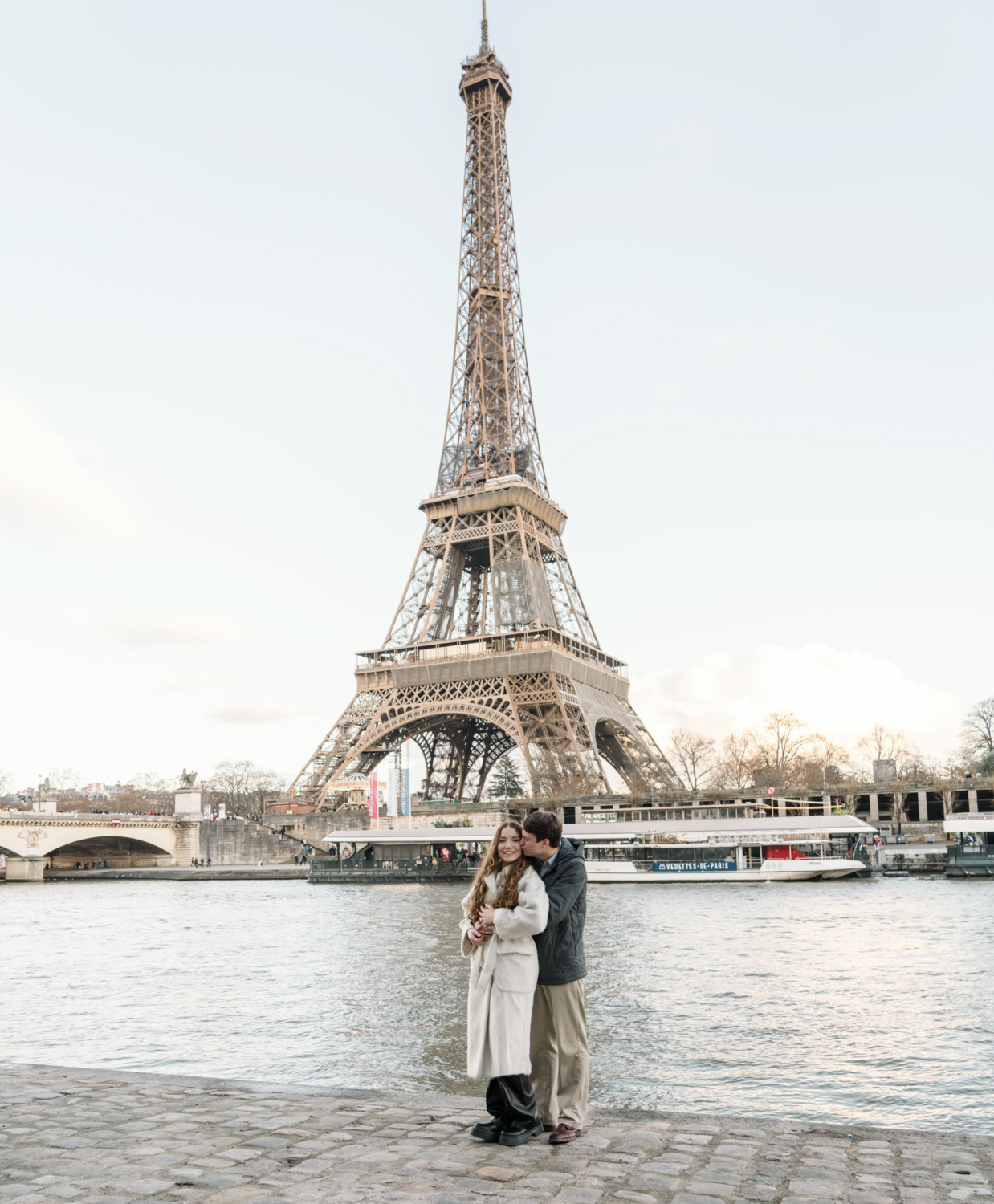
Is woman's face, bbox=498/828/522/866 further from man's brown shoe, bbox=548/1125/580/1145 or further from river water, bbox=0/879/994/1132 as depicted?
river water, bbox=0/879/994/1132

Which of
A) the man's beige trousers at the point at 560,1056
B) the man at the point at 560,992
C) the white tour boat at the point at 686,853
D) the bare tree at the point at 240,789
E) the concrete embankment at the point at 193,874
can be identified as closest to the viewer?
the man at the point at 560,992

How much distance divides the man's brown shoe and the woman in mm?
141

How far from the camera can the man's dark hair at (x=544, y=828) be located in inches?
245

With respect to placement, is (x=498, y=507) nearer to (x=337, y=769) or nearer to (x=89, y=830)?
(x=337, y=769)

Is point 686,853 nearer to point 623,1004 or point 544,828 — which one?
point 623,1004

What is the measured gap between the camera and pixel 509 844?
618 centimetres

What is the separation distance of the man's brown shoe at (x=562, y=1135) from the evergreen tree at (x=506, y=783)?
66.3 metres

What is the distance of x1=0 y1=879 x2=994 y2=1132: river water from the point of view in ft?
33.3

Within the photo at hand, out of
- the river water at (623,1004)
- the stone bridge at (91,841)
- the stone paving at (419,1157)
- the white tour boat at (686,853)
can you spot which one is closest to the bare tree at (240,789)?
the stone bridge at (91,841)

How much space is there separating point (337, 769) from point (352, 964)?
39.0 metres

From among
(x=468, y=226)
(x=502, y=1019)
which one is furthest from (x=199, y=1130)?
(x=468, y=226)

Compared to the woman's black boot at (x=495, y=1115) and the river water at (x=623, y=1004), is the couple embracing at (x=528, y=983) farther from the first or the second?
the river water at (x=623, y=1004)

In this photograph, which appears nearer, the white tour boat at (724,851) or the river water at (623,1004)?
the river water at (623,1004)

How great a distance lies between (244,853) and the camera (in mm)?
66750
